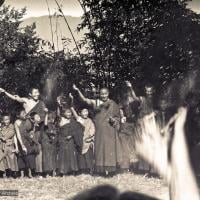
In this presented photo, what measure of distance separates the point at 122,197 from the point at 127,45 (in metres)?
10.4

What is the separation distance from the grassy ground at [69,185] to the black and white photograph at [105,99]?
3 cm

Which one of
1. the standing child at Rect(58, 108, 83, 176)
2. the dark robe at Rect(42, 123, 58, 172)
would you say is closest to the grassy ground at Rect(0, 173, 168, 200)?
the standing child at Rect(58, 108, 83, 176)

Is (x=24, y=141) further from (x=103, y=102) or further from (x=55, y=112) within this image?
(x=103, y=102)

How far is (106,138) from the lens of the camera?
1016 cm

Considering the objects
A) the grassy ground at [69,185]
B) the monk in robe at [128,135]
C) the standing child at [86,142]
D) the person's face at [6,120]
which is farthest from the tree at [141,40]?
the grassy ground at [69,185]

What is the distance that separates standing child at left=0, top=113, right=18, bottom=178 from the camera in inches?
407

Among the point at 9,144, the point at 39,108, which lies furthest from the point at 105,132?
the point at 9,144

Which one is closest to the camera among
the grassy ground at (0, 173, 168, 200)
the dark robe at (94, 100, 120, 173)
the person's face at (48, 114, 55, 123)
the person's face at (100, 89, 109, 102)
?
the grassy ground at (0, 173, 168, 200)

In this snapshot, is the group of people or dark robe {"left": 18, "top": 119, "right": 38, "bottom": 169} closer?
the group of people

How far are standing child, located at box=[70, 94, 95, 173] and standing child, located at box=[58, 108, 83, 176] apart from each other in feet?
0.26

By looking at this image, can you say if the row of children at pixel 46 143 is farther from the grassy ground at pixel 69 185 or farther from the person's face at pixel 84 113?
the grassy ground at pixel 69 185

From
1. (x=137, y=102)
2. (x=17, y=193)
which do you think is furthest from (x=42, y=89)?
(x=17, y=193)

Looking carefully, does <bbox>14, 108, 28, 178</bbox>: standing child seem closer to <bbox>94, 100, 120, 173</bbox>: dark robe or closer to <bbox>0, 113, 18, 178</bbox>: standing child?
<bbox>0, 113, 18, 178</bbox>: standing child

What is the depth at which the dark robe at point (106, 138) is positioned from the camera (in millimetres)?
9977
